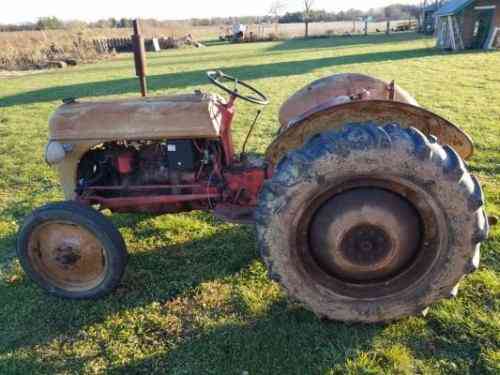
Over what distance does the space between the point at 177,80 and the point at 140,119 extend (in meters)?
11.3

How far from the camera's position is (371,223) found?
215cm

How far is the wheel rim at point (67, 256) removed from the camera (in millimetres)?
2688

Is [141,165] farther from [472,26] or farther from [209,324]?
[472,26]

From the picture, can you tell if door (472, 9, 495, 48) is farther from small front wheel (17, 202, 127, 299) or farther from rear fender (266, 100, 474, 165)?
small front wheel (17, 202, 127, 299)

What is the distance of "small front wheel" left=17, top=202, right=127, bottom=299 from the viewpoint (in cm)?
260

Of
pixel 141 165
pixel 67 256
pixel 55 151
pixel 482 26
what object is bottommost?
pixel 67 256

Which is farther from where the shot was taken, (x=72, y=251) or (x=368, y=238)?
(x=72, y=251)

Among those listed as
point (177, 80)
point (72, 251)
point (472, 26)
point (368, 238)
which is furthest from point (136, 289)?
point (472, 26)

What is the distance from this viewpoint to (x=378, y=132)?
6.41ft

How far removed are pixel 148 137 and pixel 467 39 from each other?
2041 centimetres

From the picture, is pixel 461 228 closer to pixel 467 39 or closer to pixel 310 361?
pixel 310 361

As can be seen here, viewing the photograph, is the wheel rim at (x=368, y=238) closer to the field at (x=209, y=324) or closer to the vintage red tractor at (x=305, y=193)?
the vintage red tractor at (x=305, y=193)

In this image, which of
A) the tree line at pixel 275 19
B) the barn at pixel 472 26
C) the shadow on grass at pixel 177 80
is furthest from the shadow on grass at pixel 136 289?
the tree line at pixel 275 19

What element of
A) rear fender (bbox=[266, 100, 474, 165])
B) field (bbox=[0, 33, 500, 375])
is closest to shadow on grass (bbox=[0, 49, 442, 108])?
field (bbox=[0, 33, 500, 375])
